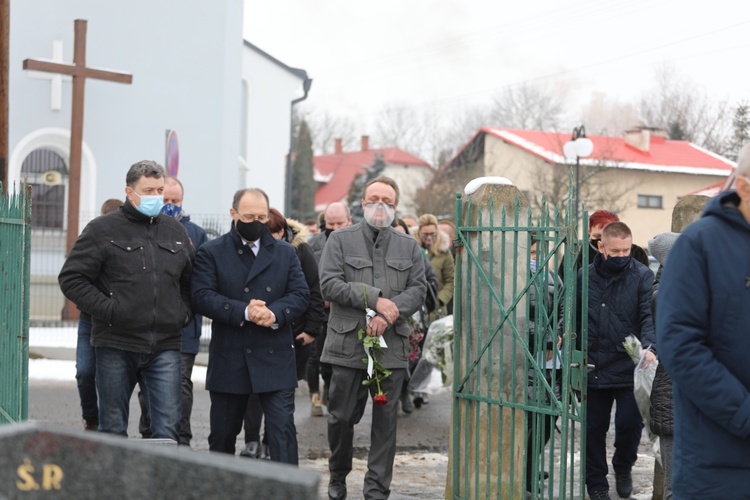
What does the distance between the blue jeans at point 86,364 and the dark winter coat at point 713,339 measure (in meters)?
5.23

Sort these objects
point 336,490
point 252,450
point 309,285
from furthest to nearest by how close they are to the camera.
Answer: point 252,450 < point 309,285 < point 336,490

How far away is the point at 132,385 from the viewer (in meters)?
6.85

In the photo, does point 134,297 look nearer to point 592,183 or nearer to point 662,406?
point 662,406

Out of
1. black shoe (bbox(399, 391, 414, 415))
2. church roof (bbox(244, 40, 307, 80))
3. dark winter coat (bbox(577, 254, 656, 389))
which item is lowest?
black shoe (bbox(399, 391, 414, 415))

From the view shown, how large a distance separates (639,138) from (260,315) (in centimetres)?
4537

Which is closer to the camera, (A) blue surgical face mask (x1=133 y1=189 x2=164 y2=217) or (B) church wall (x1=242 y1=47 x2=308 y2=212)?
(A) blue surgical face mask (x1=133 y1=189 x2=164 y2=217)

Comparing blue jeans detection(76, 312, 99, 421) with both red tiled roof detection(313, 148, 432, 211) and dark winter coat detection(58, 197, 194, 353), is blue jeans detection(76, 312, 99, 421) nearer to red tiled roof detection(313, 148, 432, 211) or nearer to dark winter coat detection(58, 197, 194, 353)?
dark winter coat detection(58, 197, 194, 353)

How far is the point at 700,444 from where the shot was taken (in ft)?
13.1

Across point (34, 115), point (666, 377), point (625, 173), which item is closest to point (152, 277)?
point (666, 377)

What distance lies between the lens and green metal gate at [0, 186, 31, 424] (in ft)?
22.3

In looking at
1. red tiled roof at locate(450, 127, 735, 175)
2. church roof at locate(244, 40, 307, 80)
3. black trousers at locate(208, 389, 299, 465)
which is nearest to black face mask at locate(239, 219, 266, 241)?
black trousers at locate(208, 389, 299, 465)

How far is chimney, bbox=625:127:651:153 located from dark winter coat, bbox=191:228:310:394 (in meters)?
44.7

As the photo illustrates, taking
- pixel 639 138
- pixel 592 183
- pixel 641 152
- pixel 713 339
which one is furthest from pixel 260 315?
pixel 639 138

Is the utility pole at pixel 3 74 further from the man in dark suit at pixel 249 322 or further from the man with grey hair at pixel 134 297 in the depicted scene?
the man in dark suit at pixel 249 322
